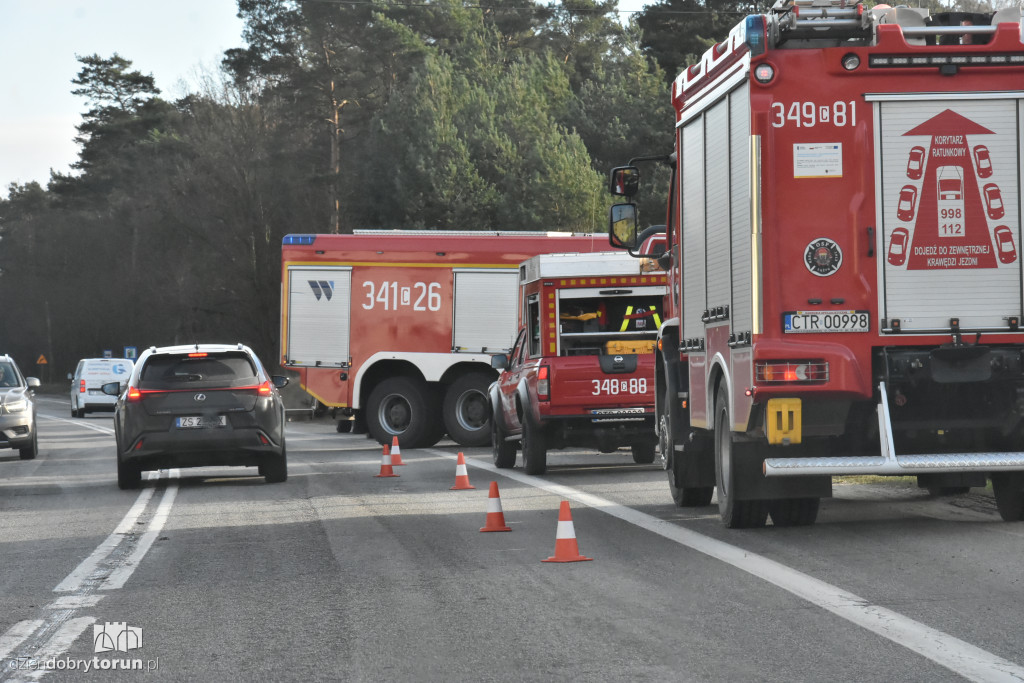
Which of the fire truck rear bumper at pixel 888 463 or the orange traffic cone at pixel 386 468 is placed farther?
the orange traffic cone at pixel 386 468

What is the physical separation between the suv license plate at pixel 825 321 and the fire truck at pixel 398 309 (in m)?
14.9

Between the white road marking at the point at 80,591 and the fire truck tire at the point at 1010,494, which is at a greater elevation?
the fire truck tire at the point at 1010,494

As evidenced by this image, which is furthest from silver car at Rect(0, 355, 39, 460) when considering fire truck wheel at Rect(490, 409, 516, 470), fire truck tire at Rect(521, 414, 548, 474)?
fire truck tire at Rect(521, 414, 548, 474)

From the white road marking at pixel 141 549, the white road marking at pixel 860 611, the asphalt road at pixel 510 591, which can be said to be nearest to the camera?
the white road marking at pixel 860 611

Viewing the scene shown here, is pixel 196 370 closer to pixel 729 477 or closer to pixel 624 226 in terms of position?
pixel 624 226

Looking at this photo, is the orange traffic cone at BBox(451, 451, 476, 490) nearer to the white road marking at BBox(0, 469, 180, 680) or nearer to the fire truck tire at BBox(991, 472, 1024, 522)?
the white road marking at BBox(0, 469, 180, 680)

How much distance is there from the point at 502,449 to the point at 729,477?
8279 millimetres

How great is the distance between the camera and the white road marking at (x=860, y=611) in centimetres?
602

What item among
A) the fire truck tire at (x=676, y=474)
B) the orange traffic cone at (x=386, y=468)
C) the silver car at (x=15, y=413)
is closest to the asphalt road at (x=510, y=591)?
the fire truck tire at (x=676, y=474)

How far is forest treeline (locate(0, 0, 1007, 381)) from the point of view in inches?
1924

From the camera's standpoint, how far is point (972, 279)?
998 centimetres

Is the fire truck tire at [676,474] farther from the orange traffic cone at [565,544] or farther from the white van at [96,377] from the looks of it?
the white van at [96,377]

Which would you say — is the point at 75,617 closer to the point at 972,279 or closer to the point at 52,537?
the point at 52,537

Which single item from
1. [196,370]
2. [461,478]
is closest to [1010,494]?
[461,478]
